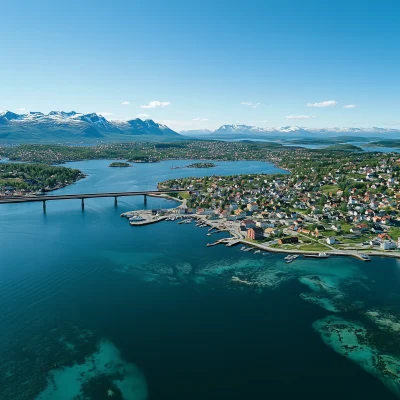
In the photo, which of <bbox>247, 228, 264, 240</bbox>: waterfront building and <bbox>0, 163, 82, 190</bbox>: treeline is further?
<bbox>0, 163, 82, 190</bbox>: treeline

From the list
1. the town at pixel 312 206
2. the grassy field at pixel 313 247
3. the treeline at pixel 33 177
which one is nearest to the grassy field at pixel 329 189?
the town at pixel 312 206

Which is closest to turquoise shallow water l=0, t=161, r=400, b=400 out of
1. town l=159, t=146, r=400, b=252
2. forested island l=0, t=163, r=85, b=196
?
town l=159, t=146, r=400, b=252

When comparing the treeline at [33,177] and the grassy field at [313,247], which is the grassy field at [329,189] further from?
the treeline at [33,177]

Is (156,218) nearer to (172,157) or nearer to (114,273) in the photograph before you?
(114,273)

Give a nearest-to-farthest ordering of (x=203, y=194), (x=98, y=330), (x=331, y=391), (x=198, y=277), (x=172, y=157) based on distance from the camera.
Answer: (x=331, y=391)
(x=98, y=330)
(x=198, y=277)
(x=203, y=194)
(x=172, y=157)

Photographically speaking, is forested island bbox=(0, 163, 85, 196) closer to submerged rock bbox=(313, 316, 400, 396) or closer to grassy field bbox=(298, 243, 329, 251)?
grassy field bbox=(298, 243, 329, 251)

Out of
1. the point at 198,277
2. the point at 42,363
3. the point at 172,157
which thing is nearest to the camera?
the point at 42,363

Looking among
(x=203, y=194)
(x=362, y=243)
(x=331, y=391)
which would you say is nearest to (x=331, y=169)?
(x=203, y=194)

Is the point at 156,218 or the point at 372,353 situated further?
the point at 156,218
